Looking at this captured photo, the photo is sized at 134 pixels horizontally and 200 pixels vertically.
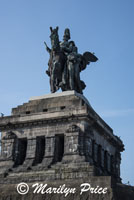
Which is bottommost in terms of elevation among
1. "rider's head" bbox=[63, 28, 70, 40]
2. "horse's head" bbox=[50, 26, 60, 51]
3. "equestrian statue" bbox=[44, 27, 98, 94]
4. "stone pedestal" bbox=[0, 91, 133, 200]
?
"stone pedestal" bbox=[0, 91, 133, 200]

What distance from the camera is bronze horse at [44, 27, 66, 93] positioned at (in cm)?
3266

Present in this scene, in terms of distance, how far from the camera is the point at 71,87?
1256 inches

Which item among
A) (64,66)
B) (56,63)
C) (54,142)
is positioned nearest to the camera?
(54,142)

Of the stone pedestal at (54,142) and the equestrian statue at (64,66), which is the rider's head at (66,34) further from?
the stone pedestal at (54,142)

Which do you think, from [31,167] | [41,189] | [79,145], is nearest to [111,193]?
[41,189]

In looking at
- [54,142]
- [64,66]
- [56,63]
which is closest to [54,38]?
[56,63]

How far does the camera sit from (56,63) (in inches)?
1286

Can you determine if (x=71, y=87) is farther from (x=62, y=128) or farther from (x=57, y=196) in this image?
(x=57, y=196)

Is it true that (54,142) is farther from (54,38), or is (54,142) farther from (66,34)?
(66,34)

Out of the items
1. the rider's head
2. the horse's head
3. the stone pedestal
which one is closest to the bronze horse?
the horse's head

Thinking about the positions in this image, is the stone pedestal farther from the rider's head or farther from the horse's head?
the rider's head

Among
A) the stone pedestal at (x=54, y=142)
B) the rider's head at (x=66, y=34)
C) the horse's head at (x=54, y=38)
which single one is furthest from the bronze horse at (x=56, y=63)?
the stone pedestal at (x=54, y=142)

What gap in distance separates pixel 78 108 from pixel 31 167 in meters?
5.41

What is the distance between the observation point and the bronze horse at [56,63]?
32.7 m
